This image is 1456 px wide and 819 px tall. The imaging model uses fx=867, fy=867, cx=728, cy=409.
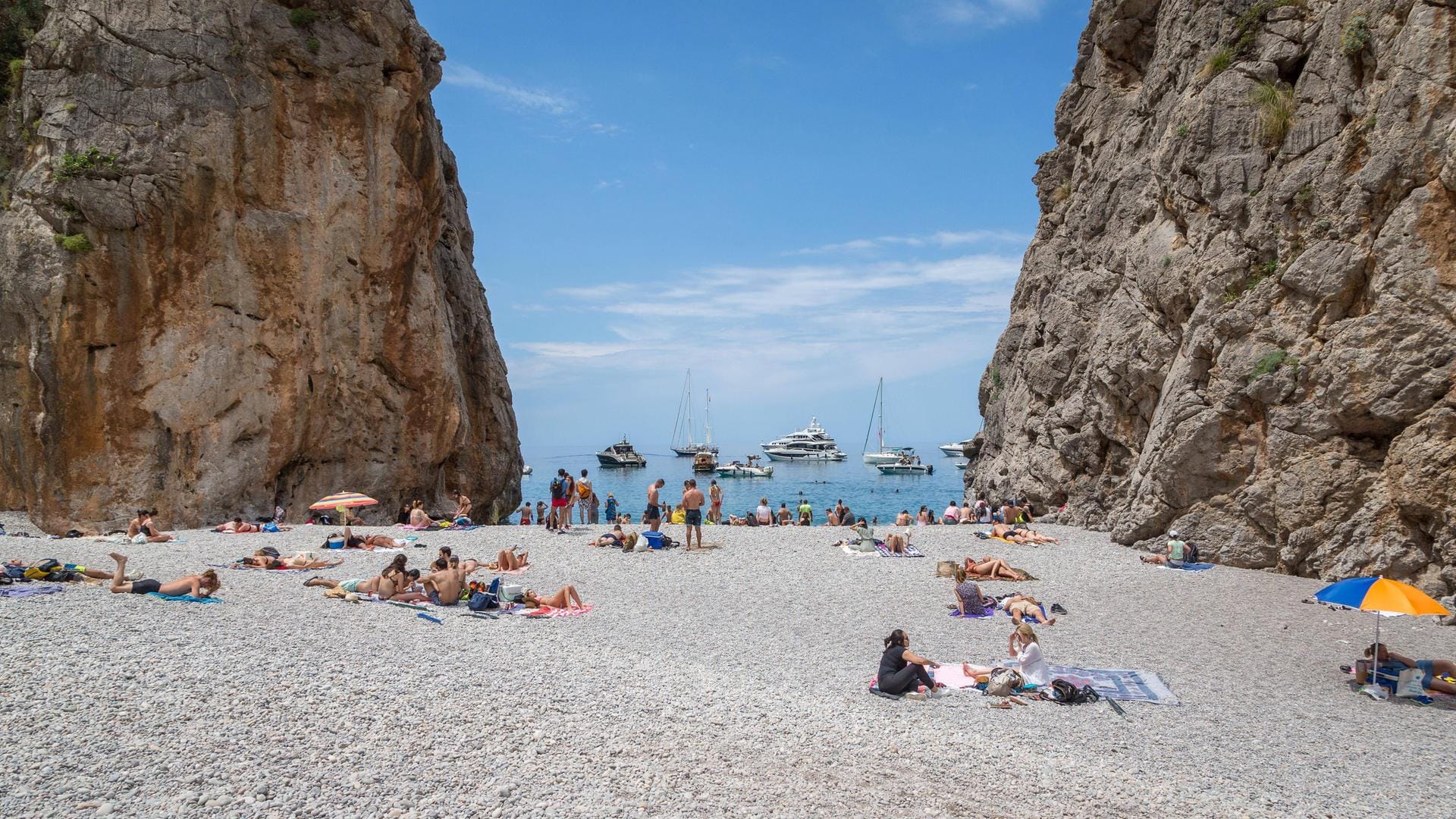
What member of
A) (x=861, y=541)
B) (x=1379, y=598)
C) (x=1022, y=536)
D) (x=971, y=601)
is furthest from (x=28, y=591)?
(x=1022, y=536)

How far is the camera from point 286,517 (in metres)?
26.1

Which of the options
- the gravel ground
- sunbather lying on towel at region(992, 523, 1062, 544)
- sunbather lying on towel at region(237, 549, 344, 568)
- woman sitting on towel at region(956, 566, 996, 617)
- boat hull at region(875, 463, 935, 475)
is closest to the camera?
the gravel ground

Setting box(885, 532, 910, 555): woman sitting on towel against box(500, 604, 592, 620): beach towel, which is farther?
box(885, 532, 910, 555): woman sitting on towel

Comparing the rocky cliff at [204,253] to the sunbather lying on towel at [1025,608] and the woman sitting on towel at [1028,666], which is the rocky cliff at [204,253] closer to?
the sunbather lying on towel at [1025,608]

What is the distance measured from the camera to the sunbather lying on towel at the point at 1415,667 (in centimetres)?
1044

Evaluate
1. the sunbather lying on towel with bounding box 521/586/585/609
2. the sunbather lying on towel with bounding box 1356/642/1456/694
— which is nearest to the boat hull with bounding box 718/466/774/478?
the sunbather lying on towel with bounding box 521/586/585/609

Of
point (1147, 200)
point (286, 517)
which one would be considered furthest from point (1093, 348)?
point (286, 517)

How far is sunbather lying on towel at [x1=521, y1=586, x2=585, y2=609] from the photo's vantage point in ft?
46.2

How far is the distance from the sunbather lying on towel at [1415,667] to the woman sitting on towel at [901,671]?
545 cm

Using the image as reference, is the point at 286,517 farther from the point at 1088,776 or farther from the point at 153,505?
the point at 1088,776

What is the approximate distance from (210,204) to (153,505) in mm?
8490

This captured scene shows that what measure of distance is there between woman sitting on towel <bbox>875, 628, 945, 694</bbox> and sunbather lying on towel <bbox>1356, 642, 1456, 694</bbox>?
5.45m

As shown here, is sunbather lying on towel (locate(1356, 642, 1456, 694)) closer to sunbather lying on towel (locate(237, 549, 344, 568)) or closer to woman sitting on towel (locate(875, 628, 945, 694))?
woman sitting on towel (locate(875, 628, 945, 694))

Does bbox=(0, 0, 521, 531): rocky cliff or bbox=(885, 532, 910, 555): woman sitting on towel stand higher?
bbox=(0, 0, 521, 531): rocky cliff
